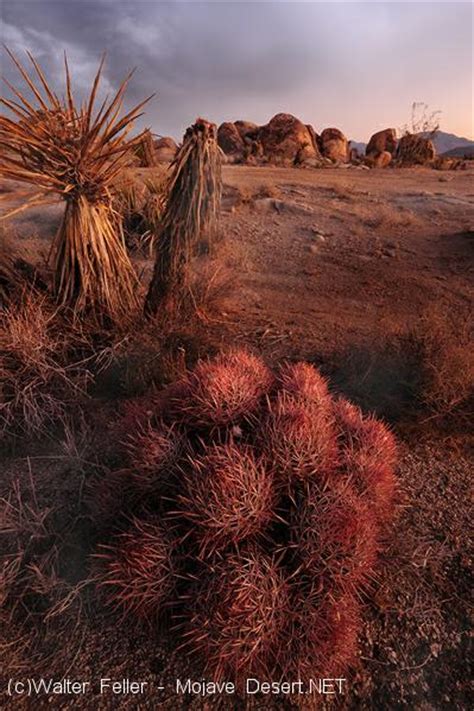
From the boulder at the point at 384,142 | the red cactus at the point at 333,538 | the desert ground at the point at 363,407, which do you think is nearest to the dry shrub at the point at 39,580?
the desert ground at the point at 363,407

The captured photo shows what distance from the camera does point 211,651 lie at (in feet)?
5.87

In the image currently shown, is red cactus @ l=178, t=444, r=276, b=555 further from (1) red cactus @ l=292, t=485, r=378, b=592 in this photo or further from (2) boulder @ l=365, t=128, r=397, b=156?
(2) boulder @ l=365, t=128, r=397, b=156

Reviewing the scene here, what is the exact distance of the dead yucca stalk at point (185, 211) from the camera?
4012 millimetres

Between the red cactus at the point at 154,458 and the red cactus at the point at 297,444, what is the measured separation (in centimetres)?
42

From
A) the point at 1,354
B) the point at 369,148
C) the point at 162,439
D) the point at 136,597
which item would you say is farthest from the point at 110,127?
the point at 369,148

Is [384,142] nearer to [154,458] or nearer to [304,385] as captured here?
[304,385]

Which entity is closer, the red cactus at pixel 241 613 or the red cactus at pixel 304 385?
the red cactus at pixel 241 613

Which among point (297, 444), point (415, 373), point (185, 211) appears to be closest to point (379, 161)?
point (185, 211)

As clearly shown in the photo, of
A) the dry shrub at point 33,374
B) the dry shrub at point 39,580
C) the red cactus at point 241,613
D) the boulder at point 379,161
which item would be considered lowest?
the dry shrub at point 39,580

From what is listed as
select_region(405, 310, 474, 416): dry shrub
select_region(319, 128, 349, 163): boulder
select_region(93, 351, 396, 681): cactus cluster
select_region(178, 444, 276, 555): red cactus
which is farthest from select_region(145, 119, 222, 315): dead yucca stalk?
select_region(319, 128, 349, 163): boulder

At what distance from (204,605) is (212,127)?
382 cm

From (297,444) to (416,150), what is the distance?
30922 mm

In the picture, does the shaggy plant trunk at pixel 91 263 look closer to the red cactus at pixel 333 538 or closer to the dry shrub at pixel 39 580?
the dry shrub at pixel 39 580

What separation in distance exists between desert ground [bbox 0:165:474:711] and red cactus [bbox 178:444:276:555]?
0.70 metres
